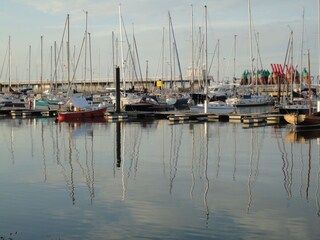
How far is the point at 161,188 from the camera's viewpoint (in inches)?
736

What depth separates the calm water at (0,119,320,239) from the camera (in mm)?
13469

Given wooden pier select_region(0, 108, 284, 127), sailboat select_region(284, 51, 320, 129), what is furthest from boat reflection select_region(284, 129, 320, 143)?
wooden pier select_region(0, 108, 284, 127)

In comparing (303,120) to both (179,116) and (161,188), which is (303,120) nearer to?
(179,116)

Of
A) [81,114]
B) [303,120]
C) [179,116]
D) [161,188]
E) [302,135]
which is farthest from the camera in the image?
[81,114]

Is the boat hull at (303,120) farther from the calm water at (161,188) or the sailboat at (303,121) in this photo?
the calm water at (161,188)

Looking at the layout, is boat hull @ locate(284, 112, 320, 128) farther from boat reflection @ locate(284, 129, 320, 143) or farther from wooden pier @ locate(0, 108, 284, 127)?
wooden pier @ locate(0, 108, 284, 127)

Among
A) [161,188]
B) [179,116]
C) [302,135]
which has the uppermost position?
[179,116]

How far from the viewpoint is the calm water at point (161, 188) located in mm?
13469

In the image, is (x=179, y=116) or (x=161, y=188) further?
(x=179, y=116)

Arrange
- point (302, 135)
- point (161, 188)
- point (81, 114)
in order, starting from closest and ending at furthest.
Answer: point (161, 188), point (302, 135), point (81, 114)

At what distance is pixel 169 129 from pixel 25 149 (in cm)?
1522

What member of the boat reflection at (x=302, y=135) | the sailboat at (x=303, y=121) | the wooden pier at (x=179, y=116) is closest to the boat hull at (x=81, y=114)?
the wooden pier at (x=179, y=116)

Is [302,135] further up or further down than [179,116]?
further down

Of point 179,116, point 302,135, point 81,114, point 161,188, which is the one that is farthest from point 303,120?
point 161,188
